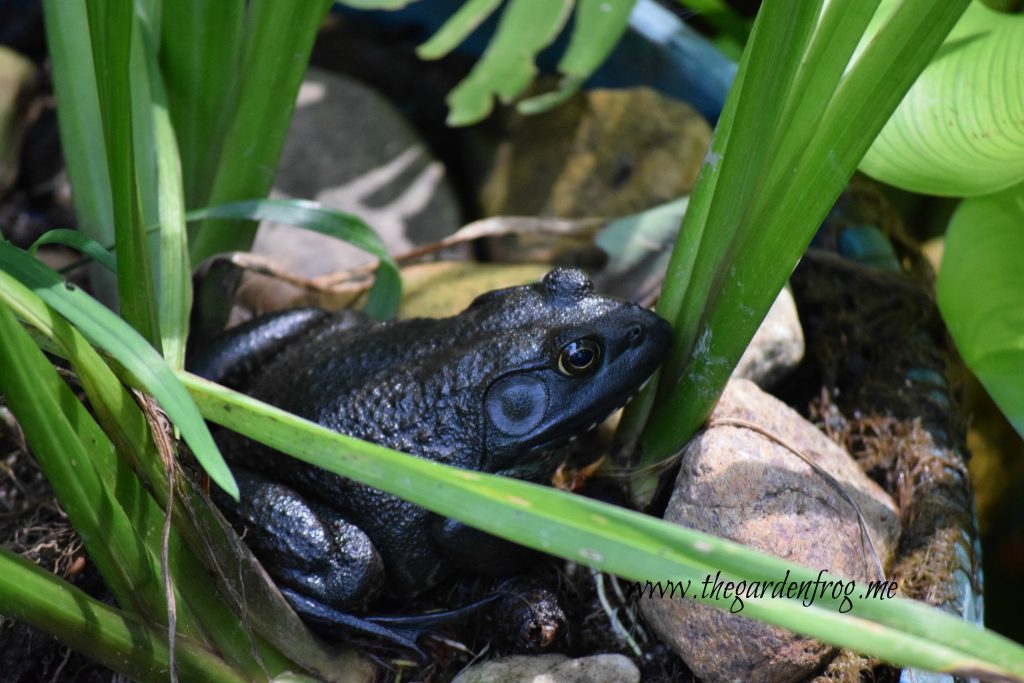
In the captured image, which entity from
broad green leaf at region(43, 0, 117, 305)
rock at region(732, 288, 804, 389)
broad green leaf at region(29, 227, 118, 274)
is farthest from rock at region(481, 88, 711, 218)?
broad green leaf at region(29, 227, 118, 274)

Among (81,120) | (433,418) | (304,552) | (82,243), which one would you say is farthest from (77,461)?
(81,120)

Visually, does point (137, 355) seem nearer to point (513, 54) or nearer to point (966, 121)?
point (966, 121)

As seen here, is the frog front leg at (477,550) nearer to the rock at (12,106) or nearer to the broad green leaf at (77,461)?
the broad green leaf at (77,461)

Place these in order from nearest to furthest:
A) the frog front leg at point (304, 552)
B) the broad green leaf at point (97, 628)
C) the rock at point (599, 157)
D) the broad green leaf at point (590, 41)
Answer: the broad green leaf at point (97, 628), the frog front leg at point (304, 552), the broad green leaf at point (590, 41), the rock at point (599, 157)

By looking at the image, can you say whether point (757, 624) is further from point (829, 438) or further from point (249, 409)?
point (249, 409)

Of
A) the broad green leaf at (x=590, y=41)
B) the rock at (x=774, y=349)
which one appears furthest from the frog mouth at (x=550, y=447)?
the broad green leaf at (x=590, y=41)

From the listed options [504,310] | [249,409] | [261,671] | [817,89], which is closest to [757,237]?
[817,89]
